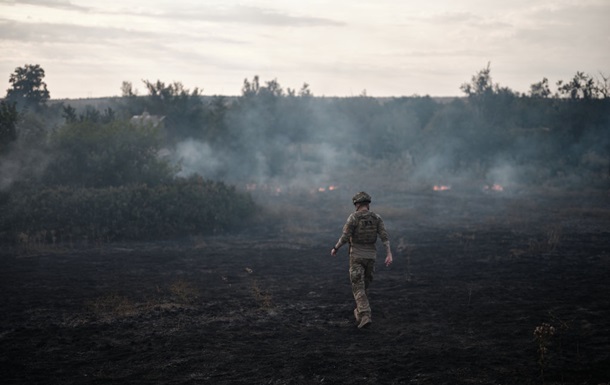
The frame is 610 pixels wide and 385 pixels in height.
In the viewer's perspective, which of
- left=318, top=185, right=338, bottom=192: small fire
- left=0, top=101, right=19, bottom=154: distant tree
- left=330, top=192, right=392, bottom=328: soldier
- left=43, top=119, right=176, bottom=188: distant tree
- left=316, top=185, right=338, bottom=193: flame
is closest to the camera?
left=330, top=192, right=392, bottom=328: soldier

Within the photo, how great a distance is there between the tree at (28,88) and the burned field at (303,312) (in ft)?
120

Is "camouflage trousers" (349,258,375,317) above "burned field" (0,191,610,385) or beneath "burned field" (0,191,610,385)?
above

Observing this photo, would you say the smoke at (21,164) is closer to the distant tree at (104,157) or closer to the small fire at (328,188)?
the distant tree at (104,157)

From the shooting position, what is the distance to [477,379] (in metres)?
6.11

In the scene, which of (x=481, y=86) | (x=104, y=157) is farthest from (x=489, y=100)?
(x=104, y=157)

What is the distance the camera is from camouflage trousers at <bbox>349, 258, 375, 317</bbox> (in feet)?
27.5

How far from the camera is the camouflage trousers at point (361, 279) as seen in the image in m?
8.37

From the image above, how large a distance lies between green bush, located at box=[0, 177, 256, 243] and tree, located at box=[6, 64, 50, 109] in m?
32.2

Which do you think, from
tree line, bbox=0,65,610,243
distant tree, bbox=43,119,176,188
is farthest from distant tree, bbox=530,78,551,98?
distant tree, bbox=43,119,176,188

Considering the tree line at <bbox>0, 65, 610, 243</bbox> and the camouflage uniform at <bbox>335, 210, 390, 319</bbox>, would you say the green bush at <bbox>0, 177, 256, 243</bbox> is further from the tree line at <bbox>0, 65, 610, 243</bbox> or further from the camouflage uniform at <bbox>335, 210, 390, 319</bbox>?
the camouflage uniform at <bbox>335, 210, 390, 319</bbox>

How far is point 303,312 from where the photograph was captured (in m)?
9.30

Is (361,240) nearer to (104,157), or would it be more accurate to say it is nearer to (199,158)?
(104,157)

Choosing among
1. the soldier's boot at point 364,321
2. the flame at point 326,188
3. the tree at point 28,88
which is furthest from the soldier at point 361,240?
the tree at point 28,88

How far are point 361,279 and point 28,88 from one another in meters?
47.1
